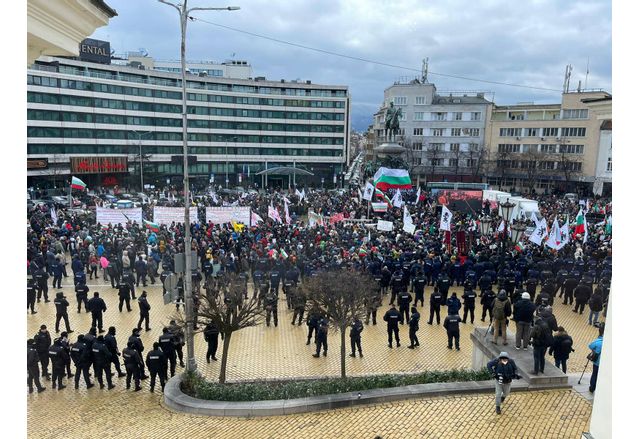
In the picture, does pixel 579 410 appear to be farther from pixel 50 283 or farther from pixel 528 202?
pixel 528 202

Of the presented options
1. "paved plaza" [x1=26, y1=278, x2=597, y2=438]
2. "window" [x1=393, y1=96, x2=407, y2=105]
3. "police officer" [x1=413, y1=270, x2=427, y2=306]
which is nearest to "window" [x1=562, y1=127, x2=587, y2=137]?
"window" [x1=393, y1=96, x2=407, y2=105]

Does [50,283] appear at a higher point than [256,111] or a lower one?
lower

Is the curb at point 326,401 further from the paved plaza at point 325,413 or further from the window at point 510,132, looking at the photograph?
the window at point 510,132

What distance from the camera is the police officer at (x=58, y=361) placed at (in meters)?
11.0

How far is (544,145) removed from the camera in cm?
6450

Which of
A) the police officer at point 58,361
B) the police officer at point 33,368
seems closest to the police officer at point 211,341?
the police officer at point 58,361

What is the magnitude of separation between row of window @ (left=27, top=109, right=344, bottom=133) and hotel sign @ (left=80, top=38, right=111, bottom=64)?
694 cm

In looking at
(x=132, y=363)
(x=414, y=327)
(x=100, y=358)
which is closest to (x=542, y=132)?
(x=414, y=327)

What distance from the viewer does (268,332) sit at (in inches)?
611

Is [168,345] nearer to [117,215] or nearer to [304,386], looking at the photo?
[304,386]

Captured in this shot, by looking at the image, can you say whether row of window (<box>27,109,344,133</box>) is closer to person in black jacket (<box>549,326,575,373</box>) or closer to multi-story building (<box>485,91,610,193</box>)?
multi-story building (<box>485,91,610,193</box>)

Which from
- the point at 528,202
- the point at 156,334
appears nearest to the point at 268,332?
the point at 156,334

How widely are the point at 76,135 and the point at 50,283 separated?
4452 cm

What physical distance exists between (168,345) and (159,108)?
2411 inches
